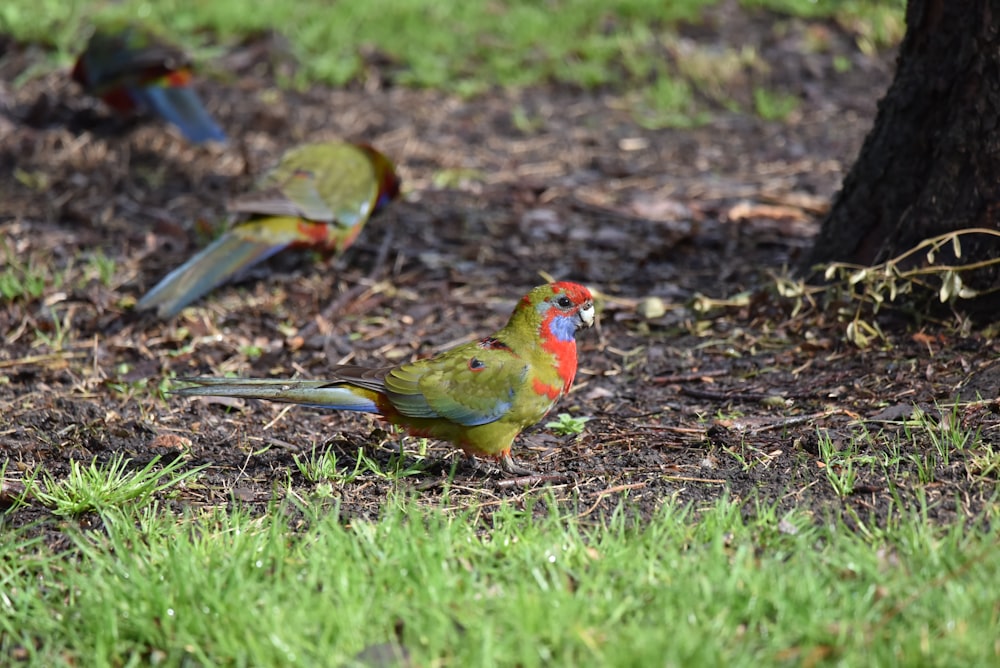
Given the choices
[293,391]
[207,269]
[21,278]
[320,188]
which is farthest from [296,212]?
[293,391]

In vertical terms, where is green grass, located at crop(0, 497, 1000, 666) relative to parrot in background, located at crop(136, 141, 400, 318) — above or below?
above

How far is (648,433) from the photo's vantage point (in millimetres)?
4094

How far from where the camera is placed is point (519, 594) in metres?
2.62

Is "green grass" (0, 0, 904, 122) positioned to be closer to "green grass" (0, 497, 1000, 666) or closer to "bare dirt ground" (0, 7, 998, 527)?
"bare dirt ground" (0, 7, 998, 527)

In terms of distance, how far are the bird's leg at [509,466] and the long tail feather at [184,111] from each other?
4399mm

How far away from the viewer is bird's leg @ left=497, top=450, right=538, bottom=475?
12.6ft

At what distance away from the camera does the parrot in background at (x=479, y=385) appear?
150 inches

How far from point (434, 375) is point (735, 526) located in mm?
1240

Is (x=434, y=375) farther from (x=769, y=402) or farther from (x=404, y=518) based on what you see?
(x=769, y=402)

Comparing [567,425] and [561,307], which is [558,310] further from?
[567,425]

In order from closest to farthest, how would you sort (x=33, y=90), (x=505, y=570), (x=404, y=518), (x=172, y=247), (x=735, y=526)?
1. (x=505, y=570)
2. (x=735, y=526)
3. (x=404, y=518)
4. (x=172, y=247)
5. (x=33, y=90)

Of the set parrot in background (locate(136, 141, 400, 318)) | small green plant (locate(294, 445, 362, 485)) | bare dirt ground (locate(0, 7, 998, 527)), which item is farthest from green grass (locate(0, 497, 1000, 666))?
parrot in background (locate(136, 141, 400, 318))

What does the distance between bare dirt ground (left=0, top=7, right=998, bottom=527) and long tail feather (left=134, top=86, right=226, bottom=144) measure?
0.52 feet

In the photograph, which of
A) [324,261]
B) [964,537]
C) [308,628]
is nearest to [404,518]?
[308,628]
